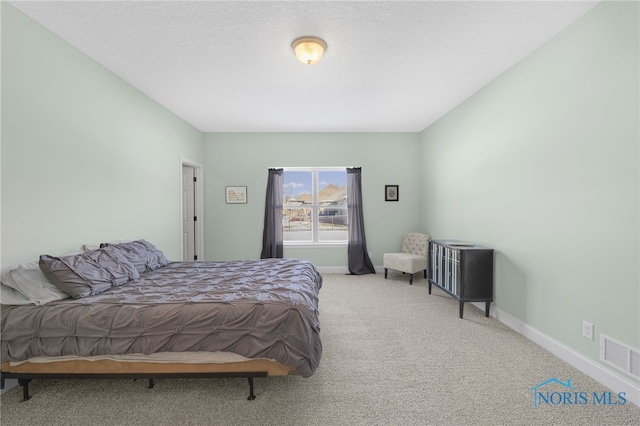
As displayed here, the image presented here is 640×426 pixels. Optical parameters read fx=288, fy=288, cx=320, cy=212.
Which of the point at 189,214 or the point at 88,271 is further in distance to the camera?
the point at 189,214

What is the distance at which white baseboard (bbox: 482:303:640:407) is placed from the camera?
1895 millimetres

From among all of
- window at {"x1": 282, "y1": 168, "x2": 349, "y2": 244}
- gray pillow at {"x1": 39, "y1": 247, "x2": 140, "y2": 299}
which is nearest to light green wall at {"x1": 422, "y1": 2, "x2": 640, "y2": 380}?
window at {"x1": 282, "y1": 168, "x2": 349, "y2": 244}

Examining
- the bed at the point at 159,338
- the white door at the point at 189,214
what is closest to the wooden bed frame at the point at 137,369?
the bed at the point at 159,338

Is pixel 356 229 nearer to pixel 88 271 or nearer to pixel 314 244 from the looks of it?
pixel 314 244

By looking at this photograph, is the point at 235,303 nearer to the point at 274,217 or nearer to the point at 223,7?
the point at 223,7

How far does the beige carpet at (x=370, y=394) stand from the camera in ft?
5.75

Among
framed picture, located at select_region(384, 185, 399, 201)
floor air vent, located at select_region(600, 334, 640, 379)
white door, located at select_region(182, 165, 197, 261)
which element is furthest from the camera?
framed picture, located at select_region(384, 185, 399, 201)

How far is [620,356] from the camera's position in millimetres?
1954

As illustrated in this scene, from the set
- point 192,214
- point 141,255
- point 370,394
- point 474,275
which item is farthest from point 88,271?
point 474,275

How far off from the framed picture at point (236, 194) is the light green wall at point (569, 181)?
12.8ft

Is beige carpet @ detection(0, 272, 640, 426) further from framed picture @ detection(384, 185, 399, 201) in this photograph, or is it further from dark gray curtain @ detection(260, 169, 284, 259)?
framed picture @ detection(384, 185, 399, 201)

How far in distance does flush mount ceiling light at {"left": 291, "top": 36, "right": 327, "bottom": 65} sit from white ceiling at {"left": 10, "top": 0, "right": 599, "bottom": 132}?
0.20 feet

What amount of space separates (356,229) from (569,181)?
11.3 ft

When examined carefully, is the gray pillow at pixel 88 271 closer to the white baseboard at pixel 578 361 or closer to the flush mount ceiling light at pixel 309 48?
the flush mount ceiling light at pixel 309 48
